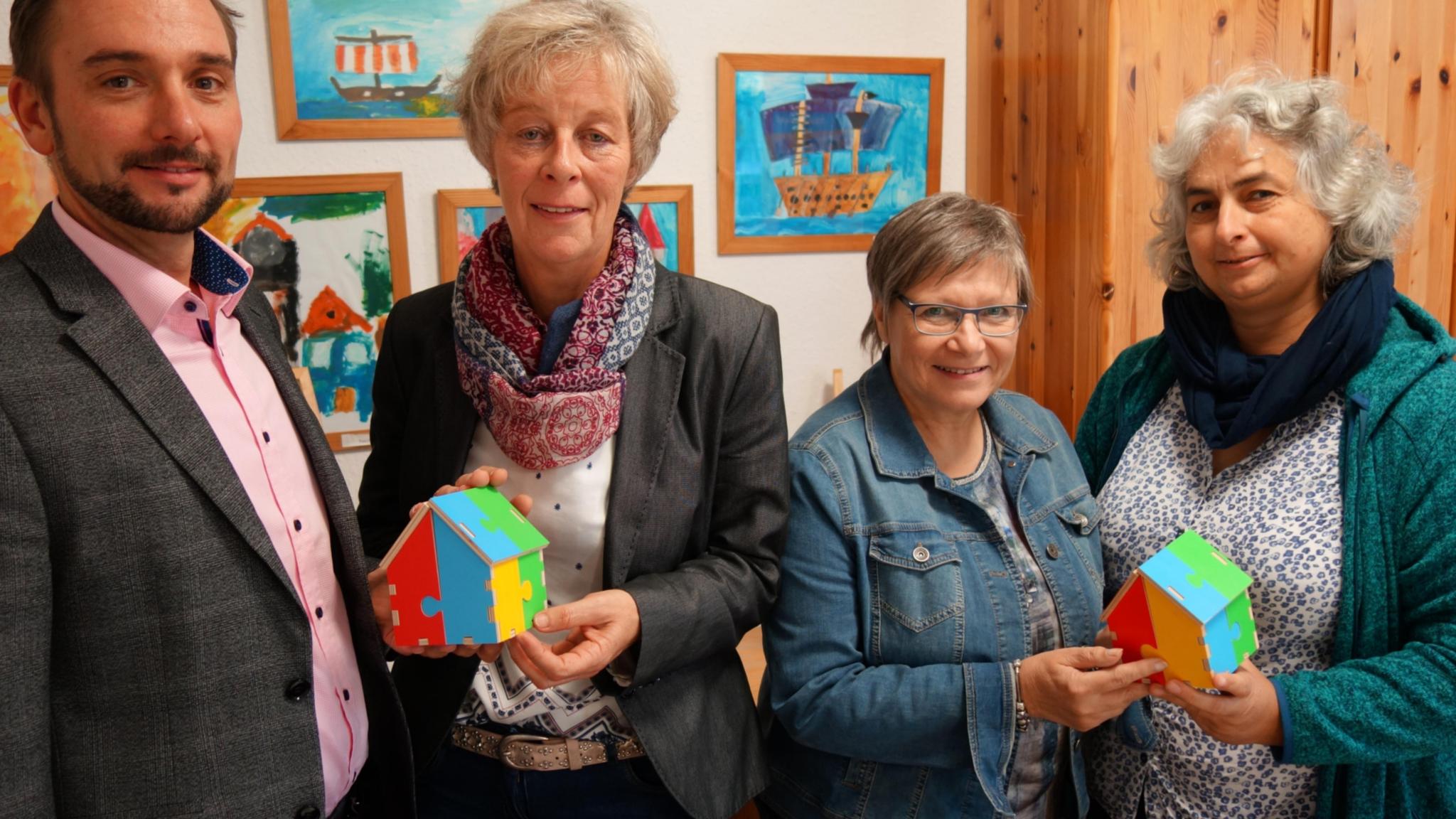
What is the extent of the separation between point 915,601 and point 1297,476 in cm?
60

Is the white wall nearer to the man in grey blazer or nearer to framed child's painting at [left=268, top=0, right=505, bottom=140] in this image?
framed child's painting at [left=268, top=0, right=505, bottom=140]

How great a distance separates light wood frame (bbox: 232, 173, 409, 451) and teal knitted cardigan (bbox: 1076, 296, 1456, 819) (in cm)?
203

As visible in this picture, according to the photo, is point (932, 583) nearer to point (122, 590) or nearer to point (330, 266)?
point (122, 590)

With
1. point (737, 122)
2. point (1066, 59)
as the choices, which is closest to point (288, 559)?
point (737, 122)

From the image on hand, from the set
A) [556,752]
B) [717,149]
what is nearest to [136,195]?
[556,752]

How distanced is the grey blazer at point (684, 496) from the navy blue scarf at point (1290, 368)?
685 millimetres

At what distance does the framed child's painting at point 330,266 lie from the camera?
8.22ft

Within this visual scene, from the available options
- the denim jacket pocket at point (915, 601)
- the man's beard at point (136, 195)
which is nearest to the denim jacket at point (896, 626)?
→ the denim jacket pocket at point (915, 601)

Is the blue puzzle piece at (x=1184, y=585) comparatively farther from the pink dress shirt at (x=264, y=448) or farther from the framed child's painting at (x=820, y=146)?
the framed child's painting at (x=820, y=146)

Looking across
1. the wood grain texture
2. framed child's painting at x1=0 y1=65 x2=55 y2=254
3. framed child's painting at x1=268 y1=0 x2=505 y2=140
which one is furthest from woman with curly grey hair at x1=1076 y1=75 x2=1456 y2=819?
framed child's painting at x1=0 y1=65 x2=55 y2=254

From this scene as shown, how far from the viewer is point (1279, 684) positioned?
1451 millimetres

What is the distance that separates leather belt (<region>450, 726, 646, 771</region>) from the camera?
Result: 140 centimetres

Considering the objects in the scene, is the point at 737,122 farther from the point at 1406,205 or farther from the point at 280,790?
the point at 280,790

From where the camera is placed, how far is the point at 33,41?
1079mm
